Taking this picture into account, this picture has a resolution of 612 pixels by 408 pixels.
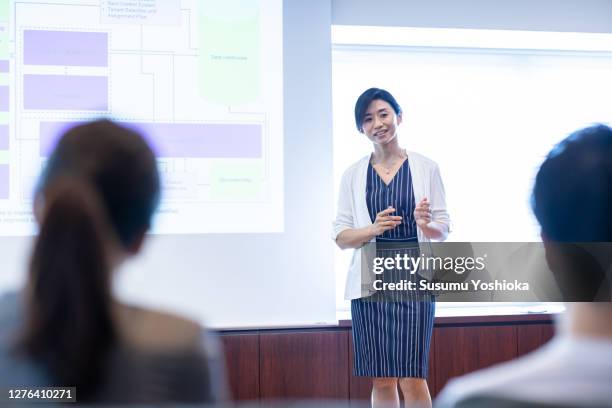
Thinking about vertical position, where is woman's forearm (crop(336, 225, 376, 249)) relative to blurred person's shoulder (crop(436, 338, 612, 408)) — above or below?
above

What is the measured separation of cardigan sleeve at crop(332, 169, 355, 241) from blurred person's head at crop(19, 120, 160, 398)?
0.98m

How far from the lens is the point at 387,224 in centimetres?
111

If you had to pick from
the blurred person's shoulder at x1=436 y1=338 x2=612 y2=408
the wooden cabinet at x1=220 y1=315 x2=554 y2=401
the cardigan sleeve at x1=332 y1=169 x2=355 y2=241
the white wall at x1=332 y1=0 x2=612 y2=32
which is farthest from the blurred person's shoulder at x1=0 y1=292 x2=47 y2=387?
the white wall at x1=332 y1=0 x2=612 y2=32

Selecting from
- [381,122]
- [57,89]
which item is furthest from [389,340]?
[57,89]

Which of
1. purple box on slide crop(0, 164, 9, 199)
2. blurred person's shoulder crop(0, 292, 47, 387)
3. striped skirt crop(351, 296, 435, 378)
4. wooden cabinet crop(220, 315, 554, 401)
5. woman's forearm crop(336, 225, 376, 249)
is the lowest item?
wooden cabinet crop(220, 315, 554, 401)

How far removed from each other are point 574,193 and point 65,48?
4.23 feet

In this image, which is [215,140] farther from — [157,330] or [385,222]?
[157,330]

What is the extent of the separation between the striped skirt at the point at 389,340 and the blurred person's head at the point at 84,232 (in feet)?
3.17

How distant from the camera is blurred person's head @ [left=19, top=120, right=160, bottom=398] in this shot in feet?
1.20

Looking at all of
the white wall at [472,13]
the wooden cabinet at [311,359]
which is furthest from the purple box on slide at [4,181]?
the white wall at [472,13]

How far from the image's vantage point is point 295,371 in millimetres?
1864

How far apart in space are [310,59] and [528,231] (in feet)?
5.19

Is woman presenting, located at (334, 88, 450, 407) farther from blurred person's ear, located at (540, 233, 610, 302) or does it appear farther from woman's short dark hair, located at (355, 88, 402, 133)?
blurred person's ear, located at (540, 233, 610, 302)

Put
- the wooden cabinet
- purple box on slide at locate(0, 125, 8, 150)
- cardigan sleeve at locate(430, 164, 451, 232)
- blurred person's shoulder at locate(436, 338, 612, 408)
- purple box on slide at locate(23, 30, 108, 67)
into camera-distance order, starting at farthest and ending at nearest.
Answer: the wooden cabinet
purple box on slide at locate(0, 125, 8, 150)
purple box on slide at locate(23, 30, 108, 67)
cardigan sleeve at locate(430, 164, 451, 232)
blurred person's shoulder at locate(436, 338, 612, 408)
